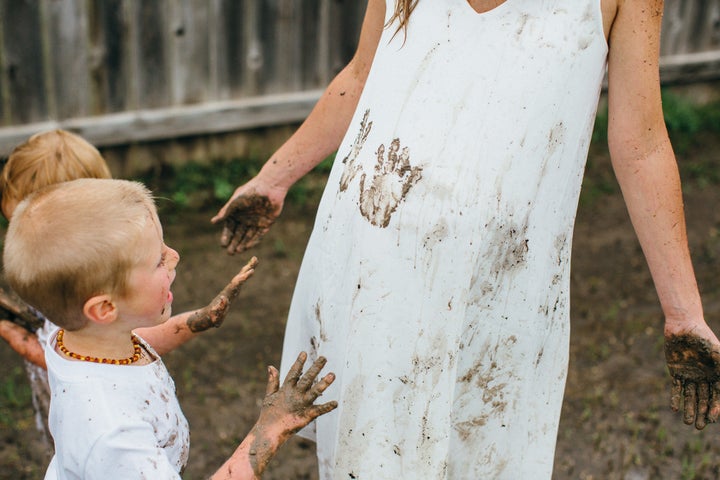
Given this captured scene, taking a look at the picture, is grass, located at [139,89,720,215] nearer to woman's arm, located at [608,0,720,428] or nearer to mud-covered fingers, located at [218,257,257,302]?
mud-covered fingers, located at [218,257,257,302]

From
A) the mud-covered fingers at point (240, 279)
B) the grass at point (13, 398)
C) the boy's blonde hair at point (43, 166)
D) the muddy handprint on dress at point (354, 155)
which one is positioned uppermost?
the muddy handprint on dress at point (354, 155)

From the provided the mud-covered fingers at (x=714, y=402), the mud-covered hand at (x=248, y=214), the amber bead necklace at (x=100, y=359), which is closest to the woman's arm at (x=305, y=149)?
the mud-covered hand at (x=248, y=214)

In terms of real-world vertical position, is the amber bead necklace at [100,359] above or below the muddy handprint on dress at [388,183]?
below

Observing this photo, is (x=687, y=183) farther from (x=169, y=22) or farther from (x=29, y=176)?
(x=29, y=176)

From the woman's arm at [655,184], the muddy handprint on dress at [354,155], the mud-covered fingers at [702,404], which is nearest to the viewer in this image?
the woman's arm at [655,184]

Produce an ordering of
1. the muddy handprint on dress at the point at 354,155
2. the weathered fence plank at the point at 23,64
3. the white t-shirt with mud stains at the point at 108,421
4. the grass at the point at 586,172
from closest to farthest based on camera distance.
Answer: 1. the white t-shirt with mud stains at the point at 108,421
2. the muddy handprint on dress at the point at 354,155
3. the weathered fence plank at the point at 23,64
4. the grass at the point at 586,172

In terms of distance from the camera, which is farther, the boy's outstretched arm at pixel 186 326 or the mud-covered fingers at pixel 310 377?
the boy's outstretched arm at pixel 186 326

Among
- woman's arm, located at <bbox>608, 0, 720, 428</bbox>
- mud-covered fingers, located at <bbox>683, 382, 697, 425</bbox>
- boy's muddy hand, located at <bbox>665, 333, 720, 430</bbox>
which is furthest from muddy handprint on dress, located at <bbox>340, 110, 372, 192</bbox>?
mud-covered fingers, located at <bbox>683, 382, 697, 425</bbox>

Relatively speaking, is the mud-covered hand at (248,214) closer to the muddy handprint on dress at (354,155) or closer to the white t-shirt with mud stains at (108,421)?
the muddy handprint on dress at (354,155)

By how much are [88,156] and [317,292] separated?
2.89 ft

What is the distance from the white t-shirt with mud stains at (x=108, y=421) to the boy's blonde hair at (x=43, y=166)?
70 centimetres

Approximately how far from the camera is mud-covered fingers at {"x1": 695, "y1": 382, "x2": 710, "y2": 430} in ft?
6.35

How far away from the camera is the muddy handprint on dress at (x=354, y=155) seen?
1.83 metres

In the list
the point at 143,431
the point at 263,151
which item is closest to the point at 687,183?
the point at 263,151
